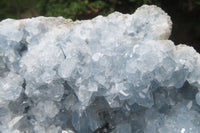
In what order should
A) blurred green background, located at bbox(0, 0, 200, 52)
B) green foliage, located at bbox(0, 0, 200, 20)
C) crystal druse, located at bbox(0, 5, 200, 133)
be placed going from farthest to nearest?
blurred green background, located at bbox(0, 0, 200, 52)
green foliage, located at bbox(0, 0, 200, 20)
crystal druse, located at bbox(0, 5, 200, 133)

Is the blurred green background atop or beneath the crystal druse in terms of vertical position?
beneath

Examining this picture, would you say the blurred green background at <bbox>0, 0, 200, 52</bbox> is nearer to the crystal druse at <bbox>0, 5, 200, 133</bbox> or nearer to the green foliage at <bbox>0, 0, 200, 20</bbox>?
the green foliage at <bbox>0, 0, 200, 20</bbox>

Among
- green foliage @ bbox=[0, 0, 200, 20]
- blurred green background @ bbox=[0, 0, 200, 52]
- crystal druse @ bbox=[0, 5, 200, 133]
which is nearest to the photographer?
crystal druse @ bbox=[0, 5, 200, 133]

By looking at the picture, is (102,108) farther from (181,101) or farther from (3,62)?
(3,62)

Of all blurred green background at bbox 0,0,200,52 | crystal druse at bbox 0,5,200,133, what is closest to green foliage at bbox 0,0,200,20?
blurred green background at bbox 0,0,200,52

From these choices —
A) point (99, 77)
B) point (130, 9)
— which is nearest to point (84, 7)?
point (130, 9)

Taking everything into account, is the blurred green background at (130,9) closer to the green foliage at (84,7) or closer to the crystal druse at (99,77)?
the green foliage at (84,7)

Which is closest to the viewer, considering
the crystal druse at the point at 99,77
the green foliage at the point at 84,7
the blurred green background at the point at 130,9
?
the crystal druse at the point at 99,77

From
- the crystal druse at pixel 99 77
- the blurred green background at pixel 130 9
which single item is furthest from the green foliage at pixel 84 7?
the crystal druse at pixel 99 77

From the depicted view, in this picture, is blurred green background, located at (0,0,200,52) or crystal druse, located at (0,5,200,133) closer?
crystal druse, located at (0,5,200,133)
